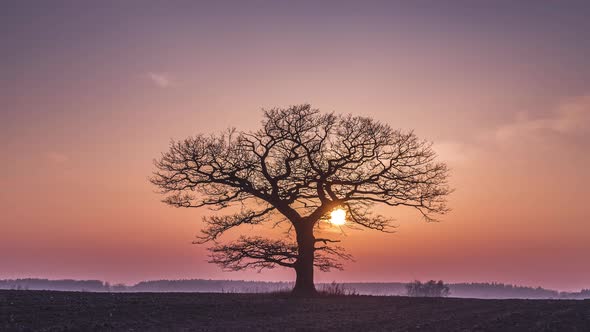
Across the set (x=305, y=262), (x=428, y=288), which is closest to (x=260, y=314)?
(x=305, y=262)

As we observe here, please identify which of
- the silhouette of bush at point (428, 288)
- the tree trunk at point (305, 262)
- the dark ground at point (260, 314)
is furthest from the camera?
the silhouette of bush at point (428, 288)

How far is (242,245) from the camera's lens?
3306 centimetres

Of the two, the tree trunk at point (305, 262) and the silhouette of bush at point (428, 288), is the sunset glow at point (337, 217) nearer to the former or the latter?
the tree trunk at point (305, 262)

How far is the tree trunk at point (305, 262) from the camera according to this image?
109 feet

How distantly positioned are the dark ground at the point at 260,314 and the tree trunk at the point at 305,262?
207 inches

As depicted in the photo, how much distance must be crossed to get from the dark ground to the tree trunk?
5.25 meters

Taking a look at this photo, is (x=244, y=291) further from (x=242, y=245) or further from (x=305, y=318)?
(x=305, y=318)

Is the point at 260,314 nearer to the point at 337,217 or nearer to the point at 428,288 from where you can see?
the point at 337,217

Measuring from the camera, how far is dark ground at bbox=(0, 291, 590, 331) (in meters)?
18.9

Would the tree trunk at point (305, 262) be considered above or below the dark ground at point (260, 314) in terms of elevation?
above

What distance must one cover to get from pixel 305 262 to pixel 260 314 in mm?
11021

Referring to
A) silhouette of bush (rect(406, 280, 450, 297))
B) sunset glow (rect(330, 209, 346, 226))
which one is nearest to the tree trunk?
sunset glow (rect(330, 209, 346, 226))

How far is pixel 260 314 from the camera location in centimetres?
2289

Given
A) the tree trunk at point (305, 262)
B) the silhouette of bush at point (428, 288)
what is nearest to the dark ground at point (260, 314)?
the tree trunk at point (305, 262)
